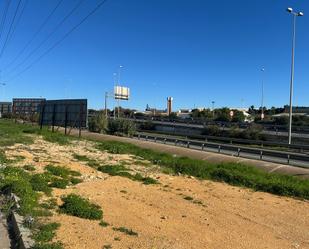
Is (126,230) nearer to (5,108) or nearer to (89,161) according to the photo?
(89,161)

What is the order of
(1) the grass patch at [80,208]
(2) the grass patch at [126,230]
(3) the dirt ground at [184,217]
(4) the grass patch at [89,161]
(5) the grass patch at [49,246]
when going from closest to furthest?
(5) the grass patch at [49,246] → (3) the dirt ground at [184,217] → (2) the grass patch at [126,230] → (1) the grass patch at [80,208] → (4) the grass patch at [89,161]

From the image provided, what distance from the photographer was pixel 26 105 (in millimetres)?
85250

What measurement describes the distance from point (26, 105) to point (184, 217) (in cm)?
8034

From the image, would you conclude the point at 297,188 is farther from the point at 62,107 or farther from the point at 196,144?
the point at 62,107

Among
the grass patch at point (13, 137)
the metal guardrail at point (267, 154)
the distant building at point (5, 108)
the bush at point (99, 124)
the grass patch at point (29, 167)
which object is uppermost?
the distant building at point (5, 108)

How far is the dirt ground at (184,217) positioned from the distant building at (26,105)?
66.7 m

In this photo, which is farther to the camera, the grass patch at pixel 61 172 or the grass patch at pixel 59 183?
the grass patch at pixel 61 172

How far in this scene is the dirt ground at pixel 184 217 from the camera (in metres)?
7.38

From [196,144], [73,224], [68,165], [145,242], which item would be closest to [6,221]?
[73,224]

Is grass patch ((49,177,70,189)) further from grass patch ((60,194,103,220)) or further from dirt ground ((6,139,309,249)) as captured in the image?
grass patch ((60,194,103,220))

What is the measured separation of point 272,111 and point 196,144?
11230 cm

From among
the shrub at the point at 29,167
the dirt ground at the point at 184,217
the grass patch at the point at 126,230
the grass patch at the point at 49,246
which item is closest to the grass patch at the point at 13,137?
the shrub at the point at 29,167

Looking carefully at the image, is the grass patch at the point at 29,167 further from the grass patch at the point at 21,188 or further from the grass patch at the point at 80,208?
the grass patch at the point at 80,208

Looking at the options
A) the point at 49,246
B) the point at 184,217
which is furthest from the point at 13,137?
the point at 49,246
